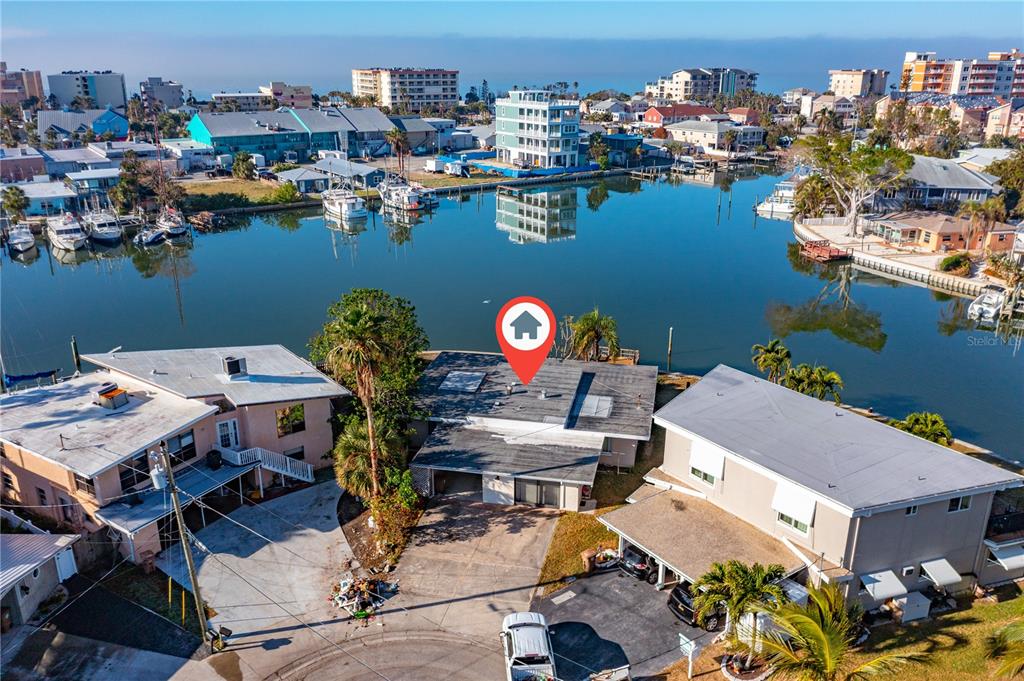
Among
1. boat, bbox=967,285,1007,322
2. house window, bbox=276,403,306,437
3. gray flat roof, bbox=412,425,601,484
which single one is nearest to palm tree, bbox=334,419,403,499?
gray flat roof, bbox=412,425,601,484

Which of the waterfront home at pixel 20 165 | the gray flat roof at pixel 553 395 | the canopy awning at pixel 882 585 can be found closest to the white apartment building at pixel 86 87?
the waterfront home at pixel 20 165

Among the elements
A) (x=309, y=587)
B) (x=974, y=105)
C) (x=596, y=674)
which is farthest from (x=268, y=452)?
(x=974, y=105)

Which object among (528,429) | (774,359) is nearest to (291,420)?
(528,429)

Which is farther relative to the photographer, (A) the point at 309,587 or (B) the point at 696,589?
(A) the point at 309,587

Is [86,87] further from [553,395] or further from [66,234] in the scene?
[553,395]

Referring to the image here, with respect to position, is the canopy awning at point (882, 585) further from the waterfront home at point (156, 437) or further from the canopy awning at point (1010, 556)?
the waterfront home at point (156, 437)

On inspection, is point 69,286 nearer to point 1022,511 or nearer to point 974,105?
point 1022,511
